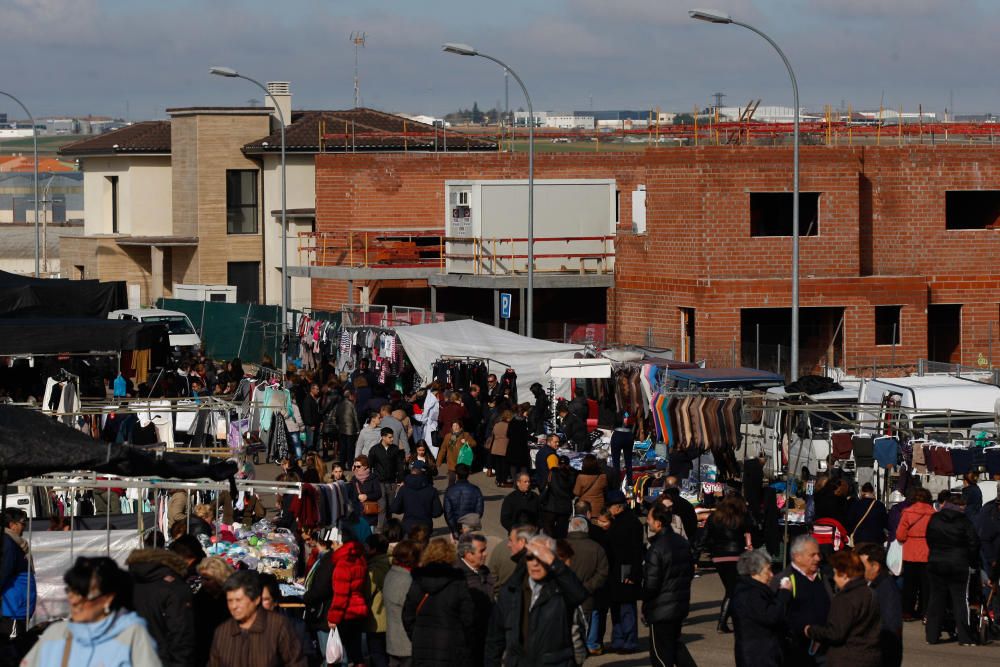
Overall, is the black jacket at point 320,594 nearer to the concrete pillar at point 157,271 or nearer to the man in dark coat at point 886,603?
the man in dark coat at point 886,603

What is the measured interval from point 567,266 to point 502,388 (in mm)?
13338

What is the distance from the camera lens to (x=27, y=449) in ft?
34.1

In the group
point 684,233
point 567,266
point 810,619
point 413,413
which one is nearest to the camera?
point 810,619

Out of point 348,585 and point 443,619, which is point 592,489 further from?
point 443,619

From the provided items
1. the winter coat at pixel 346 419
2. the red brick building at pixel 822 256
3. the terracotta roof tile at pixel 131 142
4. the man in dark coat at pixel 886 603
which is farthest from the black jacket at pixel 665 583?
the terracotta roof tile at pixel 131 142

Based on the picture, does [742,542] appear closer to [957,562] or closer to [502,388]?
[957,562]

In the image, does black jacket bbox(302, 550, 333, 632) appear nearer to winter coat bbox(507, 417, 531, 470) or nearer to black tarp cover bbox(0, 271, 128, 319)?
winter coat bbox(507, 417, 531, 470)

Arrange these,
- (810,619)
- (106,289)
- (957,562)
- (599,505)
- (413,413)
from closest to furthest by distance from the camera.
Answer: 1. (810,619)
2. (957,562)
3. (599,505)
4. (413,413)
5. (106,289)

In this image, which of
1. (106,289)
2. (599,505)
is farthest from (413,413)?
(599,505)

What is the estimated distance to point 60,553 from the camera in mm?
13203

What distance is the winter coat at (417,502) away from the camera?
1697 cm

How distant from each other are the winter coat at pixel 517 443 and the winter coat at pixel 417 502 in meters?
7.38

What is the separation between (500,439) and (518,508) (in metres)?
8.50

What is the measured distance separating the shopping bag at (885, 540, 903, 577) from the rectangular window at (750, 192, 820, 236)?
74.7 feet
